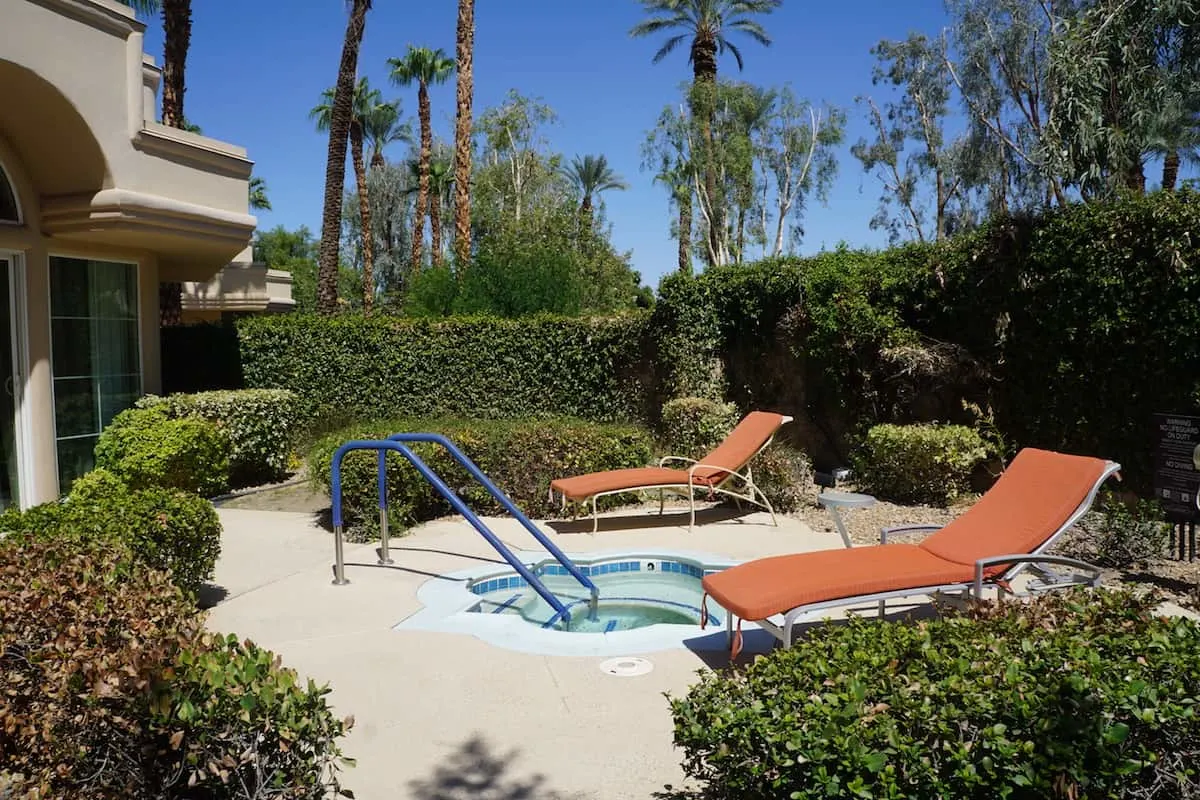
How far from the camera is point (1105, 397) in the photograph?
8797 millimetres

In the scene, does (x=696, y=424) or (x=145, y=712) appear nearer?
(x=145, y=712)

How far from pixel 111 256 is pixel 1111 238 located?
11.9 metres

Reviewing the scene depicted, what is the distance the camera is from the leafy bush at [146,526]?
17.1 feet

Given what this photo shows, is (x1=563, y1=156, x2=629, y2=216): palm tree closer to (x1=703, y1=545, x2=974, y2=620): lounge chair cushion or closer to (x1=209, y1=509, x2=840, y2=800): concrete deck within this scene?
(x1=209, y1=509, x2=840, y2=800): concrete deck

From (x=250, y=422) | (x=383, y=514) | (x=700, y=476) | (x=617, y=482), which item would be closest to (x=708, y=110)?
(x=250, y=422)

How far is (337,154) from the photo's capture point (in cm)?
1841

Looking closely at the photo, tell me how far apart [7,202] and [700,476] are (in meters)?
8.53

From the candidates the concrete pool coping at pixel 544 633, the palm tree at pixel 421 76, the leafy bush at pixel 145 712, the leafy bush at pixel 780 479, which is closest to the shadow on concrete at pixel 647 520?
the leafy bush at pixel 780 479

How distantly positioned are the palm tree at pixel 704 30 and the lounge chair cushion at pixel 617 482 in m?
25.4

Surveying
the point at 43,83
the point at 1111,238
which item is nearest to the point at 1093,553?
the point at 1111,238

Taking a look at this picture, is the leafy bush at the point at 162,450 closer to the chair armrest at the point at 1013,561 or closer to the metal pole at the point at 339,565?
the metal pole at the point at 339,565

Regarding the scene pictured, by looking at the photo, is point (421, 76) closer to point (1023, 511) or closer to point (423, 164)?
point (423, 164)

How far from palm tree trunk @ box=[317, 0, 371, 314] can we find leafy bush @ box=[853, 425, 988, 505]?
42.6 feet

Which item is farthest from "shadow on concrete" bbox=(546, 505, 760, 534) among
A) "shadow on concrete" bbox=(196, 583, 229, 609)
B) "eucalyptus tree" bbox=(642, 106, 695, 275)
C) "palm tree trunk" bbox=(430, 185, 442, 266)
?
"palm tree trunk" bbox=(430, 185, 442, 266)
